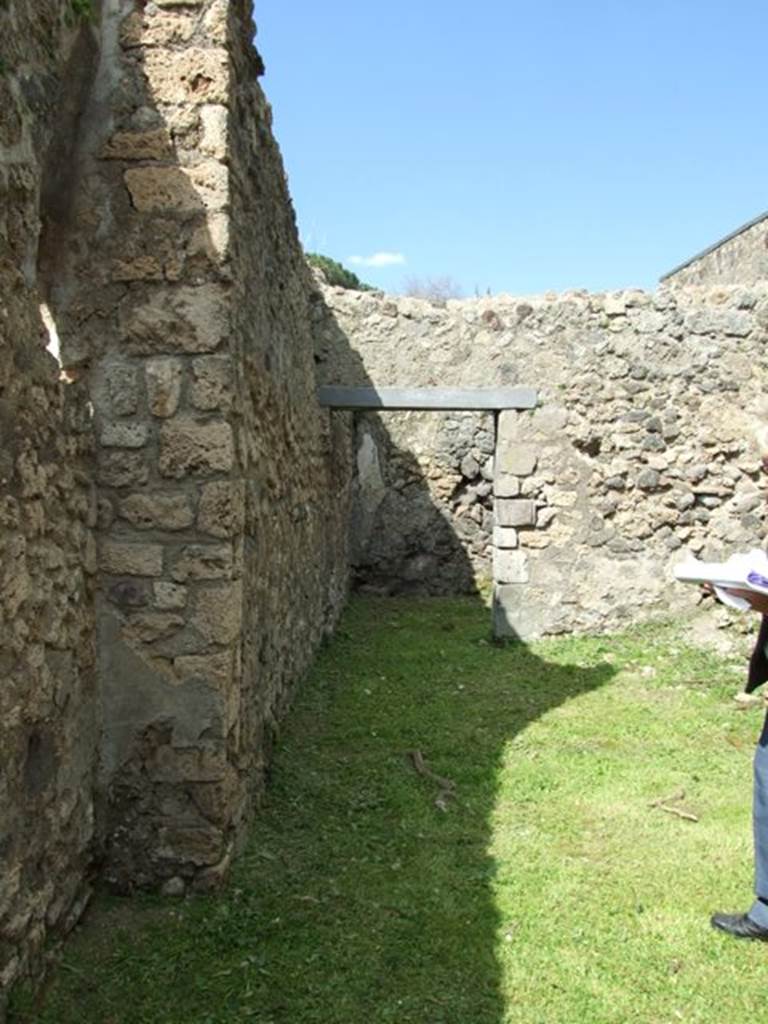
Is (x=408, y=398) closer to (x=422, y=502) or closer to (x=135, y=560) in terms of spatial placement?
(x=422, y=502)

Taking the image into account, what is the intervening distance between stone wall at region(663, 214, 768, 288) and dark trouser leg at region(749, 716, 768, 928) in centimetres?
803

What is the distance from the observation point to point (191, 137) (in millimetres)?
3209

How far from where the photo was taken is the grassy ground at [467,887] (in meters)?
2.67

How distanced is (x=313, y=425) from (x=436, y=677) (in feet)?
6.83

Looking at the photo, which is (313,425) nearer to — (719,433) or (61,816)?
(719,433)

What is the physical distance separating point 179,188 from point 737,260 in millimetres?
10011

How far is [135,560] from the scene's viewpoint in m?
3.22

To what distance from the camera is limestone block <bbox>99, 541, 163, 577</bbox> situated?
3.21 meters

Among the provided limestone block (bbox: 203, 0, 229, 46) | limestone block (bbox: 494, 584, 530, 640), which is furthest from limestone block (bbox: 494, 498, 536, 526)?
limestone block (bbox: 203, 0, 229, 46)

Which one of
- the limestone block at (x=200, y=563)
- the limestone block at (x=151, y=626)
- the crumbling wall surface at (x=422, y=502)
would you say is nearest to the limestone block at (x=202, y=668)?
the limestone block at (x=151, y=626)

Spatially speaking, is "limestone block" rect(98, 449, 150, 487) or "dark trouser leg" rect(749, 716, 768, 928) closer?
"dark trouser leg" rect(749, 716, 768, 928)

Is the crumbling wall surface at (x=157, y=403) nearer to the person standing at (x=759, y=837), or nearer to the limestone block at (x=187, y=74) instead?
the limestone block at (x=187, y=74)

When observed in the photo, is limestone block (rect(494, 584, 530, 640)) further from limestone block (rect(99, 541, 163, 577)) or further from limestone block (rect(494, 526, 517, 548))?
limestone block (rect(99, 541, 163, 577))

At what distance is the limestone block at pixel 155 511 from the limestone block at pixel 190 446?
0.09m
